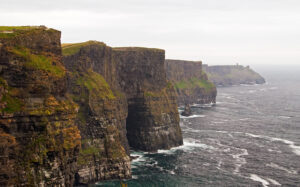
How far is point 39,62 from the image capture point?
7444cm

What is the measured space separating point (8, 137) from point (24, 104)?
7513 millimetres

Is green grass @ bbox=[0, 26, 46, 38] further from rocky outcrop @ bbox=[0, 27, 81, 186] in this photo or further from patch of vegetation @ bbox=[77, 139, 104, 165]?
patch of vegetation @ bbox=[77, 139, 104, 165]

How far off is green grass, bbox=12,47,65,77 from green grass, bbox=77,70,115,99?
25.8m

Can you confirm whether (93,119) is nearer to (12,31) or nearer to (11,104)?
(11,104)

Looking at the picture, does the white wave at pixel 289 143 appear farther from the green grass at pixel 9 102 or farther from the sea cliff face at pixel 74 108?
the green grass at pixel 9 102

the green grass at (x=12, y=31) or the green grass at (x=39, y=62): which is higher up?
the green grass at (x=12, y=31)

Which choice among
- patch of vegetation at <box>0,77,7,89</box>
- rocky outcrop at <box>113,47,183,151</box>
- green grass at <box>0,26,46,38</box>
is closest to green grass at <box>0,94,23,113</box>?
patch of vegetation at <box>0,77,7,89</box>

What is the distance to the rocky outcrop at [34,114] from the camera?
6688 centimetres

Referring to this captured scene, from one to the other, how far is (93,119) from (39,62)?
31898mm

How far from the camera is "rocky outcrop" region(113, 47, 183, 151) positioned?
13262 cm

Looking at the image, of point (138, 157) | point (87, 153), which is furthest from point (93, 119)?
point (138, 157)

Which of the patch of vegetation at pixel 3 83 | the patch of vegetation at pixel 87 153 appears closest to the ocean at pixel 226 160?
the patch of vegetation at pixel 87 153

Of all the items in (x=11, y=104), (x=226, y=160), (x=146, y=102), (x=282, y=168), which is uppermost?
(x=11, y=104)

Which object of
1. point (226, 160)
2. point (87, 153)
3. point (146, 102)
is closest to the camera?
point (87, 153)
